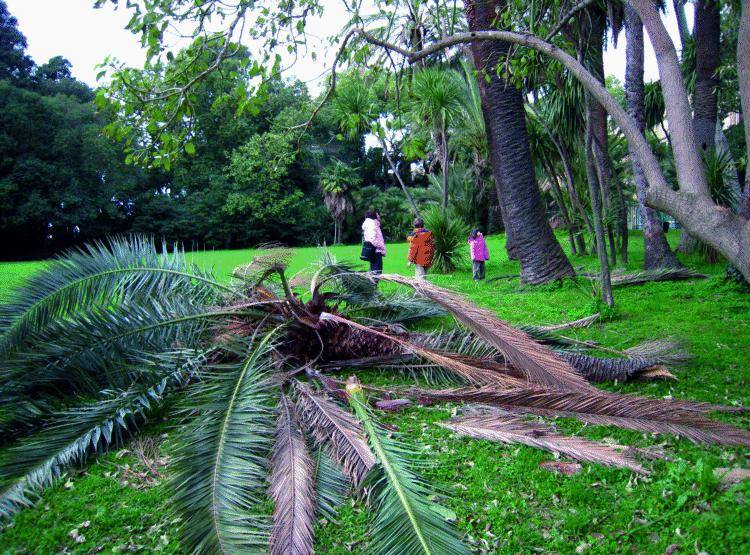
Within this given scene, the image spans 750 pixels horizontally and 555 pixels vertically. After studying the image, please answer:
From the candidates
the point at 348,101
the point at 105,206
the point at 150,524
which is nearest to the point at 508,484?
the point at 150,524

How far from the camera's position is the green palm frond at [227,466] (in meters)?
2.48

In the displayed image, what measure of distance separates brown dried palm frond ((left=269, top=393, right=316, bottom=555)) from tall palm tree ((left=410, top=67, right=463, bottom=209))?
42.3ft

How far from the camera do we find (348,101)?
A: 504 inches

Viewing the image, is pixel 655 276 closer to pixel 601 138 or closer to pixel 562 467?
pixel 601 138

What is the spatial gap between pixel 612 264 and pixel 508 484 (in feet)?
30.5

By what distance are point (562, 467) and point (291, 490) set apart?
1495 mm

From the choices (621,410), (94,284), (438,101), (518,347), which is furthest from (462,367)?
(438,101)

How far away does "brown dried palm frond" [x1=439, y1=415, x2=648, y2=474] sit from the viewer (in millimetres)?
3096

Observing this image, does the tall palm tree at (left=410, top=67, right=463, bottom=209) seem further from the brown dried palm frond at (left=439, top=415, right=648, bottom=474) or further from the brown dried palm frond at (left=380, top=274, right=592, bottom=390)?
the brown dried palm frond at (left=439, top=415, right=648, bottom=474)

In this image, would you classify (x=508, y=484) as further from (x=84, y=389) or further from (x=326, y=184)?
(x=326, y=184)

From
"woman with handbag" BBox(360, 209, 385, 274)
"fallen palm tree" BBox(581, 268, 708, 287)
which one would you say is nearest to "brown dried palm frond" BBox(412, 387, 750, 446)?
"fallen palm tree" BBox(581, 268, 708, 287)

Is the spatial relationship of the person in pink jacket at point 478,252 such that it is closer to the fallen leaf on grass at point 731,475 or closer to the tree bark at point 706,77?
the tree bark at point 706,77

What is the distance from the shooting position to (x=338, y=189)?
35.3 meters

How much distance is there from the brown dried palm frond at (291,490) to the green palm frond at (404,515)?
0.33 m
